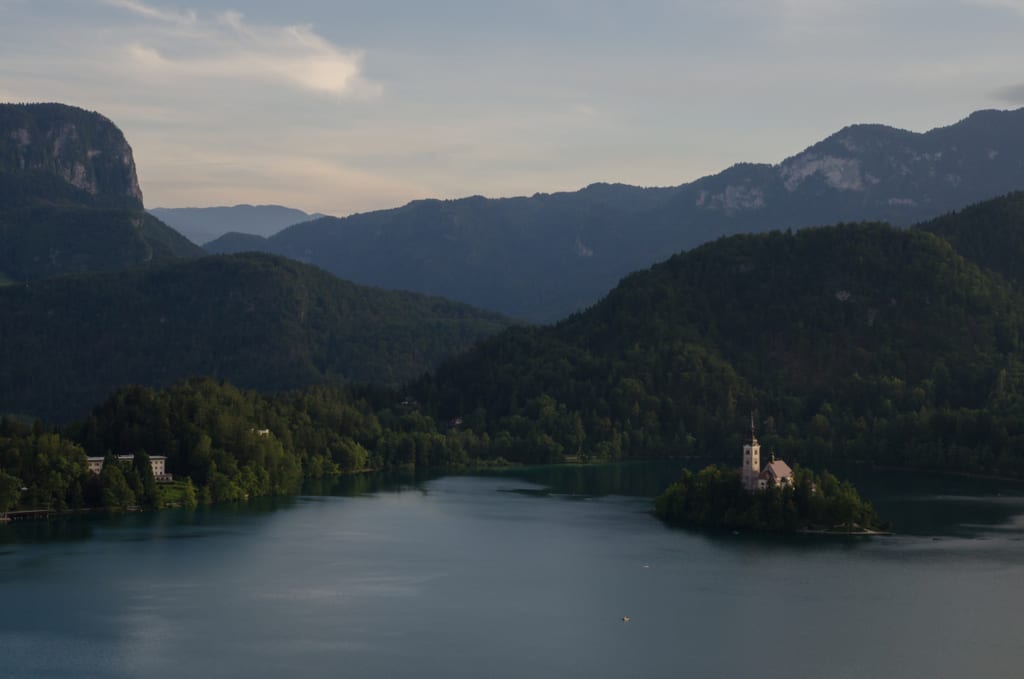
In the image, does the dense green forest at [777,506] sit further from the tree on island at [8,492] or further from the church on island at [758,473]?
the tree on island at [8,492]

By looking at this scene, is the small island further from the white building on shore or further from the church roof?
the white building on shore

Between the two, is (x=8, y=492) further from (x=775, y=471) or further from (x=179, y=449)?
(x=775, y=471)

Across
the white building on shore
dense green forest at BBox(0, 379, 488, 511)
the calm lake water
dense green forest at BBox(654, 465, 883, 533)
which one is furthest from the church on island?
the white building on shore

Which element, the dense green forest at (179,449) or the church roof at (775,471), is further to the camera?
the dense green forest at (179,449)

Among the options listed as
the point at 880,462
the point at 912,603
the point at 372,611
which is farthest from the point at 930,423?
the point at 372,611

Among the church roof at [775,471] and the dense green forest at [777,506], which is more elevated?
the church roof at [775,471]

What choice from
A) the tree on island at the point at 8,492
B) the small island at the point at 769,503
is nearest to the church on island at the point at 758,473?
the small island at the point at 769,503

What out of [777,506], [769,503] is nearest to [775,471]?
[769,503]

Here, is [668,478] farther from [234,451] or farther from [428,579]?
[428,579]
